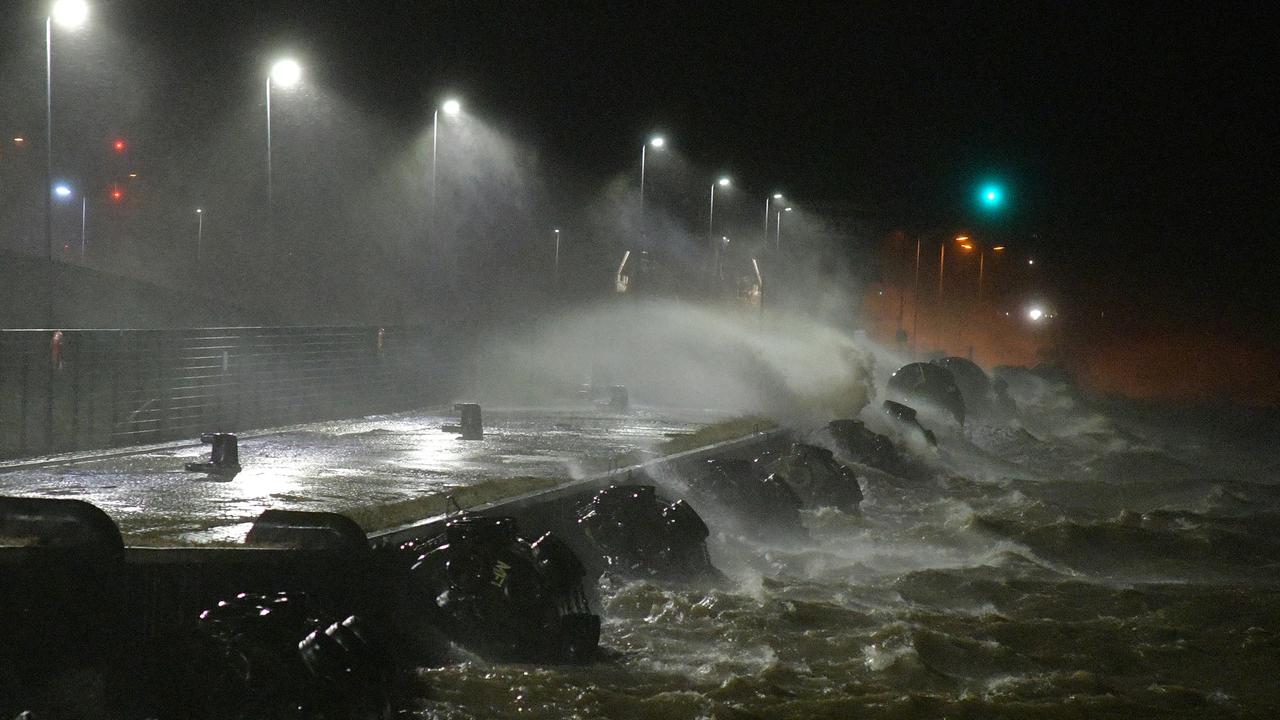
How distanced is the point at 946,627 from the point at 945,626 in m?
0.04

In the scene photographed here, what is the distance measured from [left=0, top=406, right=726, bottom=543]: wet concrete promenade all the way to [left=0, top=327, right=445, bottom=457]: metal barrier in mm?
596

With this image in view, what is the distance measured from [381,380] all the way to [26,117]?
52.8 metres

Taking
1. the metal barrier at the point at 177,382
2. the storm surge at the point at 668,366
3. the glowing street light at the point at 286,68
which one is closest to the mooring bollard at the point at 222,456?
the metal barrier at the point at 177,382

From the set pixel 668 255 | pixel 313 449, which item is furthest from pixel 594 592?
pixel 668 255

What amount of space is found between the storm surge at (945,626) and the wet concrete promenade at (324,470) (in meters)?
2.33

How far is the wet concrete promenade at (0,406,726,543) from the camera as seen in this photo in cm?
1095

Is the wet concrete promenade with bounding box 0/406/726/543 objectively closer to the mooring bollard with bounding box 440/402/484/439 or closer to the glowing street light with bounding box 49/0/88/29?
the mooring bollard with bounding box 440/402/484/439

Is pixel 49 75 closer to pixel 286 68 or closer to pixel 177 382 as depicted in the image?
pixel 286 68

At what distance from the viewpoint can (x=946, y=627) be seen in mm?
11484

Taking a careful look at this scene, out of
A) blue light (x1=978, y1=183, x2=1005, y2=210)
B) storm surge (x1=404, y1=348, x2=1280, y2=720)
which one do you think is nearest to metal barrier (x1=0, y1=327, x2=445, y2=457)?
storm surge (x1=404, y1=348, x2=1280, y2=720)

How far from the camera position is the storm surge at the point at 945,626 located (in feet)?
29.5

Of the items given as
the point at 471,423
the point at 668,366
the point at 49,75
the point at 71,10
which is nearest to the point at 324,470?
the point at 471,423

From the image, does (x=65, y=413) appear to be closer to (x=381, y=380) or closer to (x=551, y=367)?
(x=381, y=380)

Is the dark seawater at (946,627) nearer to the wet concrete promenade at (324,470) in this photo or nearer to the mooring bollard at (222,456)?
the wet concrete promenade at (324,470)
